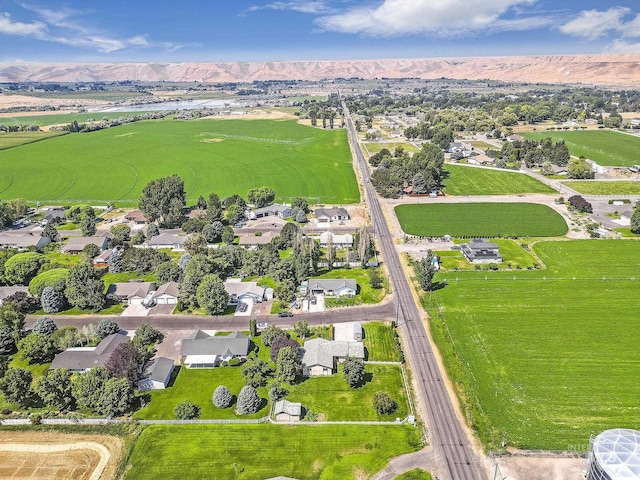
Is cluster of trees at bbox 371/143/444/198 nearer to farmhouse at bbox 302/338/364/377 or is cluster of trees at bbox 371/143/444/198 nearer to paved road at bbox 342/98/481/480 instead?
paved road at bbox 342/98/481/480

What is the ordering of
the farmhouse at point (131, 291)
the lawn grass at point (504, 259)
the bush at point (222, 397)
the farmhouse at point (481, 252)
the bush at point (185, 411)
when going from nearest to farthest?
the bush at point (185, 411), the bush at point (222, 397), the farmhouse at point (131, 291), the lawn grass at point (504, 259), the farmhouse at point (481, 252)

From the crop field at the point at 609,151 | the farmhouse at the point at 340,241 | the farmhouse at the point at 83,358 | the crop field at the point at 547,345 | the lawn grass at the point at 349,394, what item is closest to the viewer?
the crop field at the point at 547,345

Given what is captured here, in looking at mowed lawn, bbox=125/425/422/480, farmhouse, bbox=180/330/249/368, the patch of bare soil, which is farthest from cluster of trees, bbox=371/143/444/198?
the patch of bare soil

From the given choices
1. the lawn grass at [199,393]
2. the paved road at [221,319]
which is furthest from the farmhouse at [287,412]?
the paved road at [221,319]

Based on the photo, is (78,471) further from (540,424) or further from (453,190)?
(453,190)

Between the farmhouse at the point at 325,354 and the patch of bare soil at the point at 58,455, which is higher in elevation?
the farmhouse at the point at 325,354

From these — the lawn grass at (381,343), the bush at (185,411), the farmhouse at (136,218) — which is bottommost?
the lawn grass at (381,343)

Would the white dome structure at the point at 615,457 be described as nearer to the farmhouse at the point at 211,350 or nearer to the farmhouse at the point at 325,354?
the farmhouse at the point at 325,354
